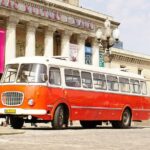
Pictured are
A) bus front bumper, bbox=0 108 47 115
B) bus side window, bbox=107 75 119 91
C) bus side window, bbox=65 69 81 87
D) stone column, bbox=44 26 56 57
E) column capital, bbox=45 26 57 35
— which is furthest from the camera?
column capital, bbox=45 26 57 35

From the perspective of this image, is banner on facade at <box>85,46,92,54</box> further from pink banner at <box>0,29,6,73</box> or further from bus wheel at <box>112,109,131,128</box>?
bus wheel at <box>112,109,131,128</box>

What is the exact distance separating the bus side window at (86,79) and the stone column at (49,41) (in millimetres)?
35461

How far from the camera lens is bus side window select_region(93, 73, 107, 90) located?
2031 centimetres

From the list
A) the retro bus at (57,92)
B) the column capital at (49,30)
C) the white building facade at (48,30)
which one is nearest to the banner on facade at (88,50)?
the white building facade at (48,30)

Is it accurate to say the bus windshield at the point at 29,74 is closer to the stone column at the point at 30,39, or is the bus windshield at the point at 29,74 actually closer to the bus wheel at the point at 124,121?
the bus wheel at the point at 124,121

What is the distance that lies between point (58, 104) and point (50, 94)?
0.52 m

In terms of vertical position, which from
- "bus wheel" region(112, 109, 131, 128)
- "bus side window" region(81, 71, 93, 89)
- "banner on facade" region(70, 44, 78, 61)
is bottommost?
"bus wheel" region(112, 109, 131, 128)

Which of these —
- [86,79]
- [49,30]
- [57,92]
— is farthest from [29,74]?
[49,30]

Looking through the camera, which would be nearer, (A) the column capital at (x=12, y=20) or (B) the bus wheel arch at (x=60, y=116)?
(B) the bus wheel arch at (x=60, y=116)

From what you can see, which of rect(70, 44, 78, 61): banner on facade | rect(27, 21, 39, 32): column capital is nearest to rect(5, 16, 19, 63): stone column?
rect(27, 21, 39, 32): column capital

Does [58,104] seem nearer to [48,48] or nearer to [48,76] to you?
[48,76]

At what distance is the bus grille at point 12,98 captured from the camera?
58.1ft

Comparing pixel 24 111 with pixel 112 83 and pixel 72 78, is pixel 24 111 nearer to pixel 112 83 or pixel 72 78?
pixel 72 78

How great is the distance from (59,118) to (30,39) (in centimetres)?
3509
